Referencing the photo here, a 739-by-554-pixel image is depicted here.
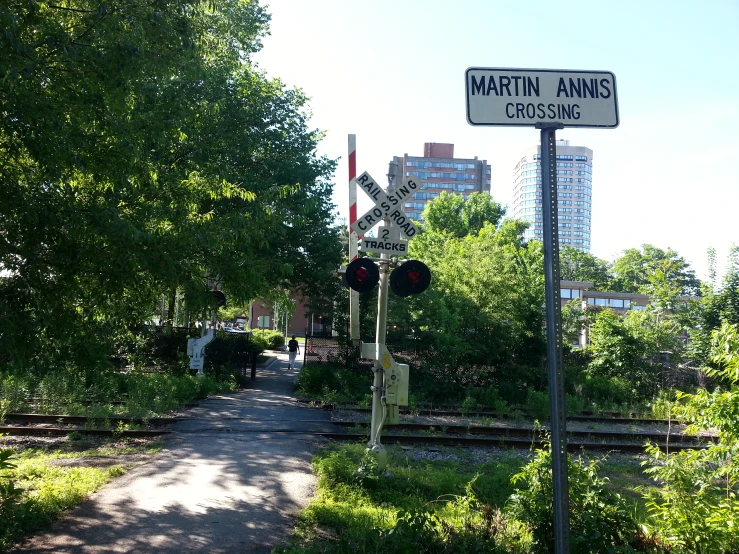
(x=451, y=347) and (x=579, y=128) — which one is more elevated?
(x=579, y=128)

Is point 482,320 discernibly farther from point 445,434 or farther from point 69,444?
point 69,444

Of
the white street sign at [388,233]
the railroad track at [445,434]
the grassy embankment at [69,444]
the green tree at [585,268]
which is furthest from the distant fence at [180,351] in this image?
Result: the green tree at [585,268]

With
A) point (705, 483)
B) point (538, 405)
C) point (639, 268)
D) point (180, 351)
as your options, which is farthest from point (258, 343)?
point (639, 268)

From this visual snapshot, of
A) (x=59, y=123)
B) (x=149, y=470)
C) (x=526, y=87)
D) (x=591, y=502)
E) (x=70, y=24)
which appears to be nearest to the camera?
(x=526, y=87)

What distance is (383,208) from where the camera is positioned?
8.05 meters

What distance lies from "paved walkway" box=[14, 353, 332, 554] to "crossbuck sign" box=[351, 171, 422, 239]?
3388 millimetres

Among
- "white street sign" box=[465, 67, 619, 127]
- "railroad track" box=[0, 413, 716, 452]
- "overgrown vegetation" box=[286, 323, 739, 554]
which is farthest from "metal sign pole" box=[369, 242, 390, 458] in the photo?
"white street sign" box=[465, 67, 619, 127]

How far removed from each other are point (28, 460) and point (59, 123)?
6.03 meters

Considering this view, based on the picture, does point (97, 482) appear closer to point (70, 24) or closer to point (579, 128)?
point (70, 24)

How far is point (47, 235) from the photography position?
566cm

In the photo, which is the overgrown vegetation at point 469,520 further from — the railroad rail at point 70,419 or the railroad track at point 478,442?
the railroad rail at point 70,419

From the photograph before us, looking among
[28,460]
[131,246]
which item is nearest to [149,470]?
[28,460]

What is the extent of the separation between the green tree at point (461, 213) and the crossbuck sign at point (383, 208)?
4034 cm

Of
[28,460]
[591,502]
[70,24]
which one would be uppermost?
[70,24]
